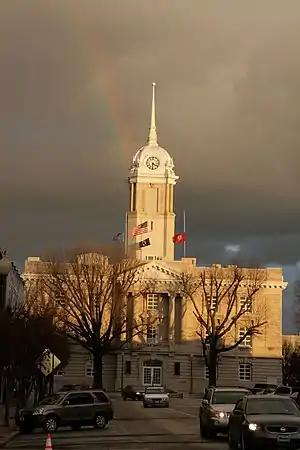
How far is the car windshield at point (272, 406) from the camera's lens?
2481 centimetres

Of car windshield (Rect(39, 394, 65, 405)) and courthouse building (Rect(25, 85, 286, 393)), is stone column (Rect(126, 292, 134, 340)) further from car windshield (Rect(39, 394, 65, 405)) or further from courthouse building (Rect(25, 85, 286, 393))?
car windshield (Rect(39, 394, 65, 405))

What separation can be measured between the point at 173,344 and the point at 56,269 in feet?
117

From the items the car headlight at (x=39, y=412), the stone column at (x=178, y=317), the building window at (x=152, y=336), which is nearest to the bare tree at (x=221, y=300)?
the stone column at (x=178, y=317)

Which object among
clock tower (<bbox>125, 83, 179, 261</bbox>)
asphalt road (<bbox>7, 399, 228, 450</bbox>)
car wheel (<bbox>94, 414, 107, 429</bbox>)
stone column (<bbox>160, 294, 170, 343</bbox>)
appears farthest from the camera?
clock tower (<bbox>125, 83, 179, 261</bbox>)

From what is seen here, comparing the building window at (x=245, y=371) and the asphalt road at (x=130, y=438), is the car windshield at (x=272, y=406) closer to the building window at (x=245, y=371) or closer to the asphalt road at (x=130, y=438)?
the asphalt road at (x=130, y=438)

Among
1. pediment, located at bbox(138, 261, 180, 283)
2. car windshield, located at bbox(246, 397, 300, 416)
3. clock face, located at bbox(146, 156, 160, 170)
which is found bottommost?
car windshield, located at bbox(246, 397, 300, 416)

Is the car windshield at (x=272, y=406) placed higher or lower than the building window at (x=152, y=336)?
lower

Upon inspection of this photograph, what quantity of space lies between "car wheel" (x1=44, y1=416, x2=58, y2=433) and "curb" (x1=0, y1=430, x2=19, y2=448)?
4.40 ft

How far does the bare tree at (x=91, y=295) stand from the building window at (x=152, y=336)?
28431 mm

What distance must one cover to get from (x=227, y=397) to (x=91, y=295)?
54.6m

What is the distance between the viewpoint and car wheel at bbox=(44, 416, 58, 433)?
39125 mm

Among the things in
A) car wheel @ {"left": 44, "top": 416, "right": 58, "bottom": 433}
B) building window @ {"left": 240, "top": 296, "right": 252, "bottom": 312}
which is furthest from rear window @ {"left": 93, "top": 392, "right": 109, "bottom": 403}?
building window @ {"left": 240, "top": 296, "right": 252, "bottom": 312}

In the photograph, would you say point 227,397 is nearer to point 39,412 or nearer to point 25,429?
point 39,412

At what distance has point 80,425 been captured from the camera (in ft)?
134
